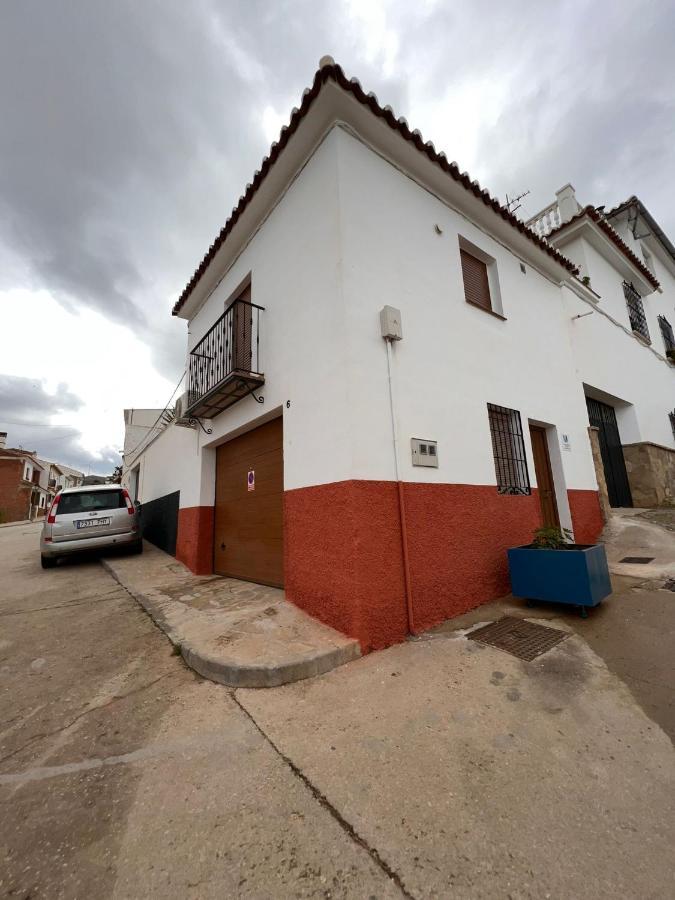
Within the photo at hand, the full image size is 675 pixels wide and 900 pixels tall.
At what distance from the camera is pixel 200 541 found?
242 inches

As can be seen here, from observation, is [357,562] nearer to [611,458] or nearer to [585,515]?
[585,515]

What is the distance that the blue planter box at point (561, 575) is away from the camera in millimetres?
3473

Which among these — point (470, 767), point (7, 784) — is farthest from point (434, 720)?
point (7, 784)

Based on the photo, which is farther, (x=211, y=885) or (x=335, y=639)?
(x=335, y=639)

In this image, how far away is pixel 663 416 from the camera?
9.68 meters

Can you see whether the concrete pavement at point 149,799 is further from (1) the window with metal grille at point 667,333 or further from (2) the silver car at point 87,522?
(1) the window with metal grille at point 667,333

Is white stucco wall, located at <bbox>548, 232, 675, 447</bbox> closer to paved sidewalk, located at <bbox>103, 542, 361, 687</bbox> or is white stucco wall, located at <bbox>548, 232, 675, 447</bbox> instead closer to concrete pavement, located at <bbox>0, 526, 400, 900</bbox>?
paved sidewalk, located at <bbox>103, 542, 361, 687</bbox>

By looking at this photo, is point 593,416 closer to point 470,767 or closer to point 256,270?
point 256,270

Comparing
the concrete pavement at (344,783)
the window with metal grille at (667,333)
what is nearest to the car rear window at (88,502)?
the concrete pavement at (344,783)

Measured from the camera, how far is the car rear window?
6848 millimetres

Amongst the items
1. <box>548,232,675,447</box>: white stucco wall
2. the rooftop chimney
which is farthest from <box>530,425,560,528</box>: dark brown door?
the rooftop chimney

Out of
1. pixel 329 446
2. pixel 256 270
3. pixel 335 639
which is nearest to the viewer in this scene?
pixel 335 639

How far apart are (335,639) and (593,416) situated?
7765 mm

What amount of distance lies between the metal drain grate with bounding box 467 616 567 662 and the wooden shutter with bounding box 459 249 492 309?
414 cm
